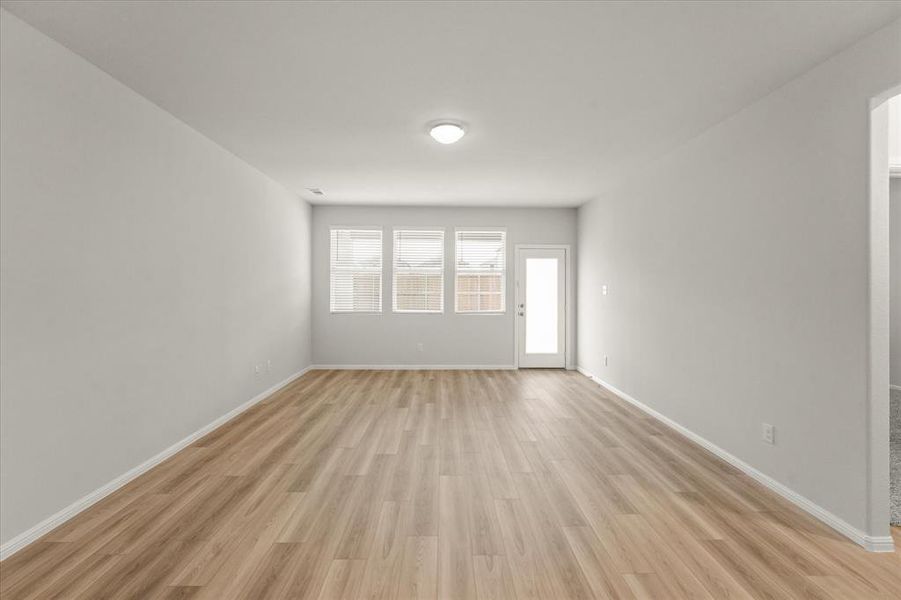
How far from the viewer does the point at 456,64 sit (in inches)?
104

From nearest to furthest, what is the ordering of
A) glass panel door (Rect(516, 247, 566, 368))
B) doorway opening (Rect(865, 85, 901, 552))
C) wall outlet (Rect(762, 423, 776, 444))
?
doorway opening (Rect(865, 85, 901, 552)) < wall outlet (Rect(762, 423, 776, 444)) < glass panel door (Rect(516, 247, 566, 368))

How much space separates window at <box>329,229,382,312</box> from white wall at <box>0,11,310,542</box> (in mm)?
2713

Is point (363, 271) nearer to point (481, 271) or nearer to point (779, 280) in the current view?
point (481, 271)

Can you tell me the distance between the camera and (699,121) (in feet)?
11.5

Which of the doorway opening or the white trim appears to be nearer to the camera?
the doorway opening

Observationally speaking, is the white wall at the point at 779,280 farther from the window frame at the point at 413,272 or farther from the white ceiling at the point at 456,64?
the window frame at the point at 413,272

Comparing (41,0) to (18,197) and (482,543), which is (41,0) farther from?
(482,543)

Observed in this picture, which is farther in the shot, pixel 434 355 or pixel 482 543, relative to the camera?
pixel 434 355

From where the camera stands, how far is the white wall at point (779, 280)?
235 centimetres

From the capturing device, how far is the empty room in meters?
2.12

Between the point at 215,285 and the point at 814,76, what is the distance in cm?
498

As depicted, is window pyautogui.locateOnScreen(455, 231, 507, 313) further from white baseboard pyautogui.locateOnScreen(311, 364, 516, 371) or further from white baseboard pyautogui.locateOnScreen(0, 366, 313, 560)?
white baseboard pyautogui.locateOnScreen(0, 366, 313, 560)

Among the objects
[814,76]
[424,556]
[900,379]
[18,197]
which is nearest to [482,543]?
[424,556]

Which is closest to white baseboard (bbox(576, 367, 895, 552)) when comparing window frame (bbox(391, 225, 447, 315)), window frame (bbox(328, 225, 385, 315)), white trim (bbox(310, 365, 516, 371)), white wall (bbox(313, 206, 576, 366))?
white trim (bbox(310, 365, 516, 371))
